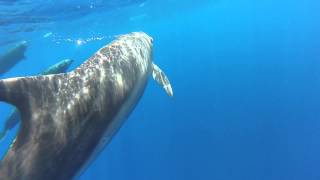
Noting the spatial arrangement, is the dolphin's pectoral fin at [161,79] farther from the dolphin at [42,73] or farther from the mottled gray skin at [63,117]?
the dolphin at [42,73]

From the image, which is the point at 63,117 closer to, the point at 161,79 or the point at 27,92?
the point at 27,92

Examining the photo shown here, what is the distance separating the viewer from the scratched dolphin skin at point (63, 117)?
15.3ft

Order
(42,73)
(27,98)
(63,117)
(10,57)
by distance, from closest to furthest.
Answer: (27,98) < (63,117) < (42,73) < (10,57)

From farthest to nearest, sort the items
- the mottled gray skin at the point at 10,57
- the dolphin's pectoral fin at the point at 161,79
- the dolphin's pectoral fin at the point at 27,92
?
the mottled gray skin at the point at 10,57 < the dolphin's pectoral fin at the point at 161,79 < the dolphin's pectoral fin at the point at 27,92

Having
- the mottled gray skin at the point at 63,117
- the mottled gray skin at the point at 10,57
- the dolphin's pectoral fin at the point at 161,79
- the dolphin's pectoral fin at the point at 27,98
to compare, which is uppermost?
the dolphin's pectoral fin at the point at 27,98

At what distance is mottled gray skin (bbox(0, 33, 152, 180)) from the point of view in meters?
4.68

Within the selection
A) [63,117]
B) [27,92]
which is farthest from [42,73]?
[27,92]

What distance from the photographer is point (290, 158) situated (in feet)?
101

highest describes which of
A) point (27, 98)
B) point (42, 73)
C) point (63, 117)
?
point (27, 98)

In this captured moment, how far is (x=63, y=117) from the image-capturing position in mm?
5137

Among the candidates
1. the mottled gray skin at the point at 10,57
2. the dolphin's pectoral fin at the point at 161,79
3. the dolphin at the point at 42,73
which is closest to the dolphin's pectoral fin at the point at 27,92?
the dolphin's pectoral fin at the point at 161,79

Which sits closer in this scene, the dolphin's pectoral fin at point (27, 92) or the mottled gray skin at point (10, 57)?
the dolphin's pectoral fin at point (27, 92)

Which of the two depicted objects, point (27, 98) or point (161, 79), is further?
point (161, 79)

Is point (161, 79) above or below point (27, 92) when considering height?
below
